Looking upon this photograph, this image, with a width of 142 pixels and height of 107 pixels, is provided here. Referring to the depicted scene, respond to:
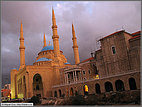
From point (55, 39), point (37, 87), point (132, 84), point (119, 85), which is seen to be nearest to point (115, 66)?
point (119, 85)

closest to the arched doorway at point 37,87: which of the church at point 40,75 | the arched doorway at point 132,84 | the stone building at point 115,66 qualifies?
the church at point 40,75

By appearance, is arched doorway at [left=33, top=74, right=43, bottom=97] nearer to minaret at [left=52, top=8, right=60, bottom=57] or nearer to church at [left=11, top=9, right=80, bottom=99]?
church at [left=11, top=9, right=80, bottom=99]

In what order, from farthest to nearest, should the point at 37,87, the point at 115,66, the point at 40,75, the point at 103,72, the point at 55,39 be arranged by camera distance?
the point at 55,39, the point at 37,87, the point at 40,75, the point at 103,72, the point at 115,66

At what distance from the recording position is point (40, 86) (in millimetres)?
45844

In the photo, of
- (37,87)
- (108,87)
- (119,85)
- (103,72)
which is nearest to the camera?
(119,85)

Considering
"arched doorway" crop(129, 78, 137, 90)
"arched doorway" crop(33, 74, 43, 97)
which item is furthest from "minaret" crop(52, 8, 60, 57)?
"arched doorway" crop(129, 78, 137, 90)

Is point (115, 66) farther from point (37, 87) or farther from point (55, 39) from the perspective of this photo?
point (37, 87)

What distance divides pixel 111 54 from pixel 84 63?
9589 millimetres

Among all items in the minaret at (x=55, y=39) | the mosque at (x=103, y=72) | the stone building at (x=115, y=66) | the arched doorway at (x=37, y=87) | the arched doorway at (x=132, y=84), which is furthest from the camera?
the minaret at (x=55, y=39)

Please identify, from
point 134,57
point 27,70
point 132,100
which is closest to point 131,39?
point 134,57

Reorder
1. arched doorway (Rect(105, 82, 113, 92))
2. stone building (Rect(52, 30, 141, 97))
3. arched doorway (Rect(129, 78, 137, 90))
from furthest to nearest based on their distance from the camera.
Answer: arched doorway (Rect(105, 82, 113, 92)) < stone building (Rect(52, 30, 141, 97)) < arched doorway (Rect(129, 78, 137, 90))

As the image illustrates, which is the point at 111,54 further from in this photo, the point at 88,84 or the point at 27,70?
the point at 27,70

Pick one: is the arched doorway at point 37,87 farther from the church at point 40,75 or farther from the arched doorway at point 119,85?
the arched doorway at point 119,85

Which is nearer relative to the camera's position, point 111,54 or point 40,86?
point 111,54
